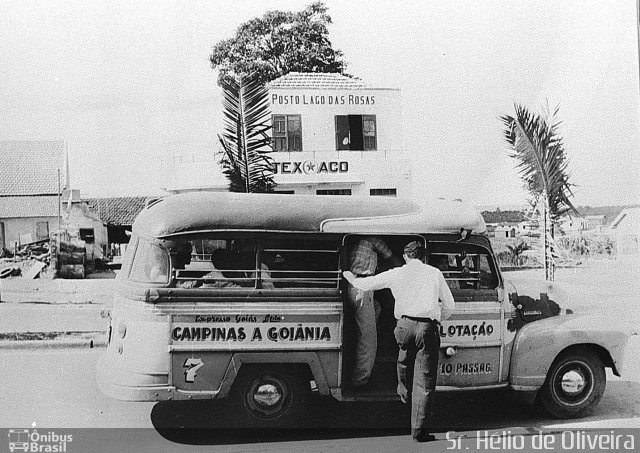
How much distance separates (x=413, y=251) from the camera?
14.6 ft

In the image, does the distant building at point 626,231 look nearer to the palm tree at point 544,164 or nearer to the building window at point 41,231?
the palm tree at point 544,164

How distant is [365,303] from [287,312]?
0.48 m

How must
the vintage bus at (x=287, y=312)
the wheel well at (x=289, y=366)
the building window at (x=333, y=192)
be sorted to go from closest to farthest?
the vintage bus at (x=287, y=312), the wheel well at (x=289, y=366), the building window at (x=333, y=192)

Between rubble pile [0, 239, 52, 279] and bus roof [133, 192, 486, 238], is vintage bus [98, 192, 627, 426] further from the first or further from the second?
rubble pile [0, 239, 52, 279]

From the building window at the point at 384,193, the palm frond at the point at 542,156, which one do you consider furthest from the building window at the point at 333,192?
the palm frond at the point at 542,156

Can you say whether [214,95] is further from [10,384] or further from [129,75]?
[10,384]

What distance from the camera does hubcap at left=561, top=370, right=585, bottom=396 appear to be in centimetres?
468

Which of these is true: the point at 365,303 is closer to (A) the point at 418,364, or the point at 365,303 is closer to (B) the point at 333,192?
(A) the point at 418,364

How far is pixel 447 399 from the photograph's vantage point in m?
4.56

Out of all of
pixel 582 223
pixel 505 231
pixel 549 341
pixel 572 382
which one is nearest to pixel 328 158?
pixel 505 231

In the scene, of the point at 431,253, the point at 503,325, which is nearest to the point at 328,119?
the point at 431,253

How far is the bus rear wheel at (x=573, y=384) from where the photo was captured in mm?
4672

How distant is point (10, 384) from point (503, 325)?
307cm

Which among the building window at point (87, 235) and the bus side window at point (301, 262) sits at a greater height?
the building window at point (87, 235)
